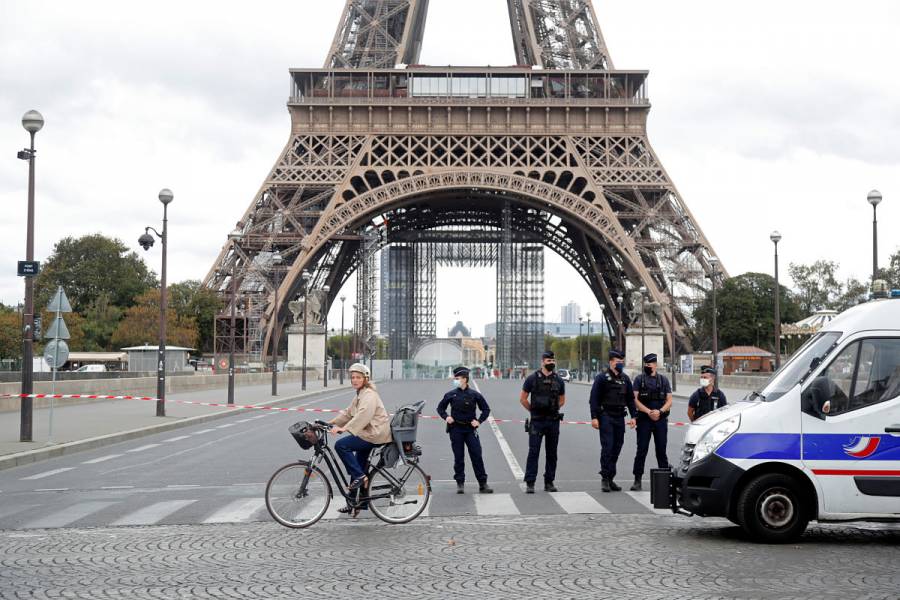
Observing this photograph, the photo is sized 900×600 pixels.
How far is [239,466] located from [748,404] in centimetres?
849

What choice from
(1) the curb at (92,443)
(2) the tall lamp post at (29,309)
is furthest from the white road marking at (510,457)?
(2) the tall lamp post at (29,309)

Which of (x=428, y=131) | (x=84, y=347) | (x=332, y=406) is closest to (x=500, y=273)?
(x=428, y=131)

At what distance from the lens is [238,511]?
11320 millimetres

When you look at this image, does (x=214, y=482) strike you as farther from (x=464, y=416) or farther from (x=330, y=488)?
(x=330, y=488)

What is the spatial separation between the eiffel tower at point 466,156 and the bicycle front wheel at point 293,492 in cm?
4723

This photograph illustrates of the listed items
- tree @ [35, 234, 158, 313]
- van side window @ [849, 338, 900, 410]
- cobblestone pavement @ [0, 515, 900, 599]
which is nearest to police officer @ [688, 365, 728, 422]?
cobblestone pavement @ [0, 515, 900, 599]

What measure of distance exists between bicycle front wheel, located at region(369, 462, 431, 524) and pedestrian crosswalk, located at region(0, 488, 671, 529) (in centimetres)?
67

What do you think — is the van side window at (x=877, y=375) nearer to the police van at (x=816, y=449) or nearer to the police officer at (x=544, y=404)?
the police van at (x=816, y=449)

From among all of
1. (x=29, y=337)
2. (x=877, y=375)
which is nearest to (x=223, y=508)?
(x=877, y=375)

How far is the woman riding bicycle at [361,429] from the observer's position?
10.2m

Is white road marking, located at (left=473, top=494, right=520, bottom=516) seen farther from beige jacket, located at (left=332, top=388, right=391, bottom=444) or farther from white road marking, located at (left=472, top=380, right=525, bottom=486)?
beige jacket, located at (left=332, top=388, right=391, bottom=444)

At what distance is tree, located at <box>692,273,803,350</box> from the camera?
71.6m

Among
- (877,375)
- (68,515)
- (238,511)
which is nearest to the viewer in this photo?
(877,375)

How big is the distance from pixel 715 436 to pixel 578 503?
106 inches
